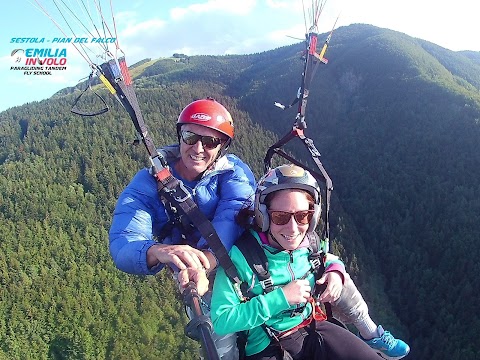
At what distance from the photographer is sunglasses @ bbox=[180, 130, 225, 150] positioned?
3.78 meters

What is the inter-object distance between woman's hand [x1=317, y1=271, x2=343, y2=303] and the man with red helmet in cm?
75

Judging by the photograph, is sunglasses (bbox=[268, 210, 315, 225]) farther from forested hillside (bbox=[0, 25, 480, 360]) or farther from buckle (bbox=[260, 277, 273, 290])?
forested hillside (bbox=[0, 25, 480, 360])

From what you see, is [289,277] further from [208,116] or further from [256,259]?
[208,116]

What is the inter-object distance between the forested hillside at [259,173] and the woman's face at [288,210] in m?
48.2

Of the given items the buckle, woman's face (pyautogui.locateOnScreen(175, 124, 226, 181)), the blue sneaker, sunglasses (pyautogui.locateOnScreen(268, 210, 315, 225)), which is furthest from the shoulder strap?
the blue sneaker

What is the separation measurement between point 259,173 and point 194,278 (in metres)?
74.7

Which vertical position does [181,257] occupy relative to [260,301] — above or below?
above

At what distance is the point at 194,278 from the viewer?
106 inches

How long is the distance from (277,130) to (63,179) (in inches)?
1803

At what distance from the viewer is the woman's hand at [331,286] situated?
11.4 ft

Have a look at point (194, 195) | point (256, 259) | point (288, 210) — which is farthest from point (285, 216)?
point (194, 195)

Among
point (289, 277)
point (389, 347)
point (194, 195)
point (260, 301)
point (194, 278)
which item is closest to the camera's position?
point (194, 278)

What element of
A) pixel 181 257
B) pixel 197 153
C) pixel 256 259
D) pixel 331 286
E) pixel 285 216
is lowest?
pixel 331 286

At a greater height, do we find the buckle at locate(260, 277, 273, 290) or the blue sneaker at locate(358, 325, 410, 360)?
the buckle at locate(260, 277, 273, 290)
